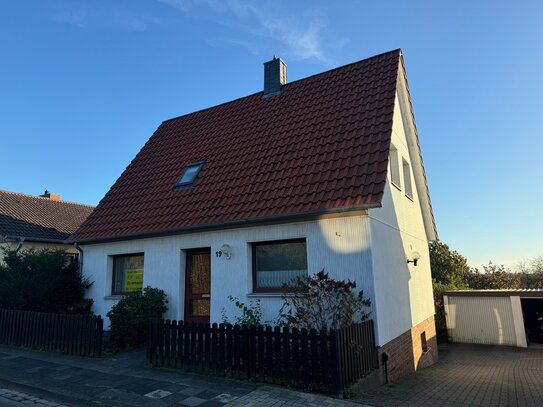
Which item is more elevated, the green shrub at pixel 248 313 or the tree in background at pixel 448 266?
the tree in background at pixel 448 266

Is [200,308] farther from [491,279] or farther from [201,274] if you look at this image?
[491,279]

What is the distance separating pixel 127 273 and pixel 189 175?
3.48 m

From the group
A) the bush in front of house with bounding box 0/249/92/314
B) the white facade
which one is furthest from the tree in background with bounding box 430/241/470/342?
the bush in front of house with bounding box 0/249/92/314

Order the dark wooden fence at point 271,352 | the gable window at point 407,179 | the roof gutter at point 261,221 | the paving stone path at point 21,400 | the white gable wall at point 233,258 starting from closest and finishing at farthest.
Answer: the paving stone path at point 21,400 < the dark wooden fence at point 271,352 < the roof gutter at point 261,221 < the white gable wall at point 233,258 < the gable window at point 407,179

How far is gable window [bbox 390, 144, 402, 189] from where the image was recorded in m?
10.6

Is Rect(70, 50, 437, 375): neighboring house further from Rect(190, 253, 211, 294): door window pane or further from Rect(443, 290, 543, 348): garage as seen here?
Rect(443, 290, 543, 348): garage

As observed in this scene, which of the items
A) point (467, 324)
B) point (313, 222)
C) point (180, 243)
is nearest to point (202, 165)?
point (180, 243)

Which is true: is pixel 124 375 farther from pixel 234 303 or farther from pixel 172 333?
pixel 234 303

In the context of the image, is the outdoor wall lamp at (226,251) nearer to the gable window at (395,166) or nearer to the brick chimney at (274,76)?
the gable window at (395,166)

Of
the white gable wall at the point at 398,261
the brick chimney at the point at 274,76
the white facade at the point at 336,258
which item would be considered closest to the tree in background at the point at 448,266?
the white gable wall at the point at 398,261

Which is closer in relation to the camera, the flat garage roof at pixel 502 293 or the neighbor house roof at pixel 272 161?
the neighbor house roof at pixel 272 161

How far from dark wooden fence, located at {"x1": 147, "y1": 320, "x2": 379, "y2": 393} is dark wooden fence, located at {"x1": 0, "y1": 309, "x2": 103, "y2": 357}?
199cm

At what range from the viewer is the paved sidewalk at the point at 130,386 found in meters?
5.75

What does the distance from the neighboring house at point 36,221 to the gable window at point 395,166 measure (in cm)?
1164
